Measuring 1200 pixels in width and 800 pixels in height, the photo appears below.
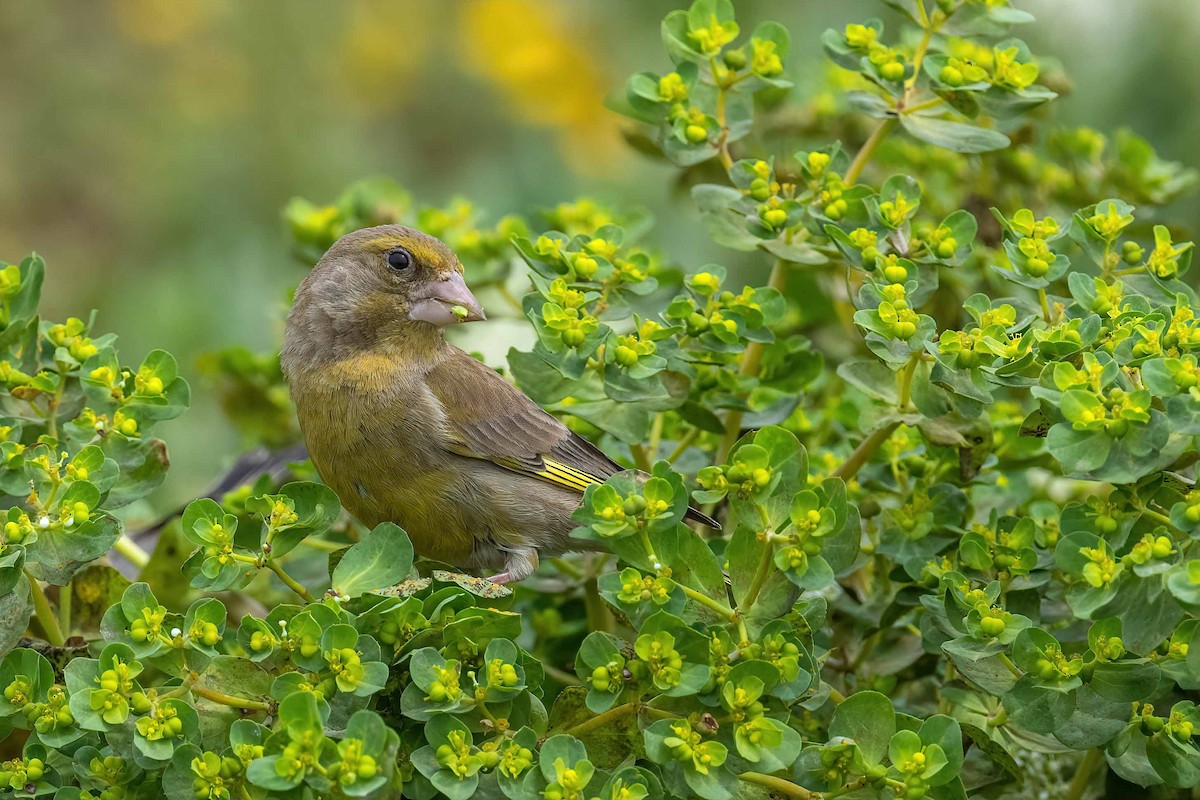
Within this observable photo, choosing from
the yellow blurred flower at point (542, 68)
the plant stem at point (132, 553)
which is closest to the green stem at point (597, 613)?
the plant stem at point (132, 553)

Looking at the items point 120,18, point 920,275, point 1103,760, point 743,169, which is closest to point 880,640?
point 1103,760

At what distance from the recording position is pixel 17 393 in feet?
5.96

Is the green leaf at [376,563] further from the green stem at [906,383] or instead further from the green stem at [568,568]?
the green stem at [906,383]

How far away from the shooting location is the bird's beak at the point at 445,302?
225 cm

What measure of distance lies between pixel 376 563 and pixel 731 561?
0.41 m

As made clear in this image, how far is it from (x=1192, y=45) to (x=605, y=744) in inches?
123

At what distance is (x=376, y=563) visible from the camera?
5.33ft

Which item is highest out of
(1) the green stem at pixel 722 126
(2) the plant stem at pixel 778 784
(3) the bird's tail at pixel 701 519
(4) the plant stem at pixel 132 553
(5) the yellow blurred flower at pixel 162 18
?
(1) the green stem at pixel 722 126

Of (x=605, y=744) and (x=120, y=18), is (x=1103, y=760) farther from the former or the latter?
(x=120, y=18)

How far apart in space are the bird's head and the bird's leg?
401mm

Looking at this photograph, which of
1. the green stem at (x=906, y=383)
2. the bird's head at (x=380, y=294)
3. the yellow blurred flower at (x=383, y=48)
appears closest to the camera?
the green stem at (x=906, y=383)

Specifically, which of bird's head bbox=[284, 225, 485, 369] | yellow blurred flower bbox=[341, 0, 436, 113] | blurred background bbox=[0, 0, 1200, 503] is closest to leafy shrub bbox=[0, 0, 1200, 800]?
bird's head bbox=[284, 225, 485, 369]

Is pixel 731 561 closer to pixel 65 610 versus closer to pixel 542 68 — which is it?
pixel 65 610

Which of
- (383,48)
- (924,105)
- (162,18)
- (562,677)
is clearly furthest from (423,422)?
(162,18)
